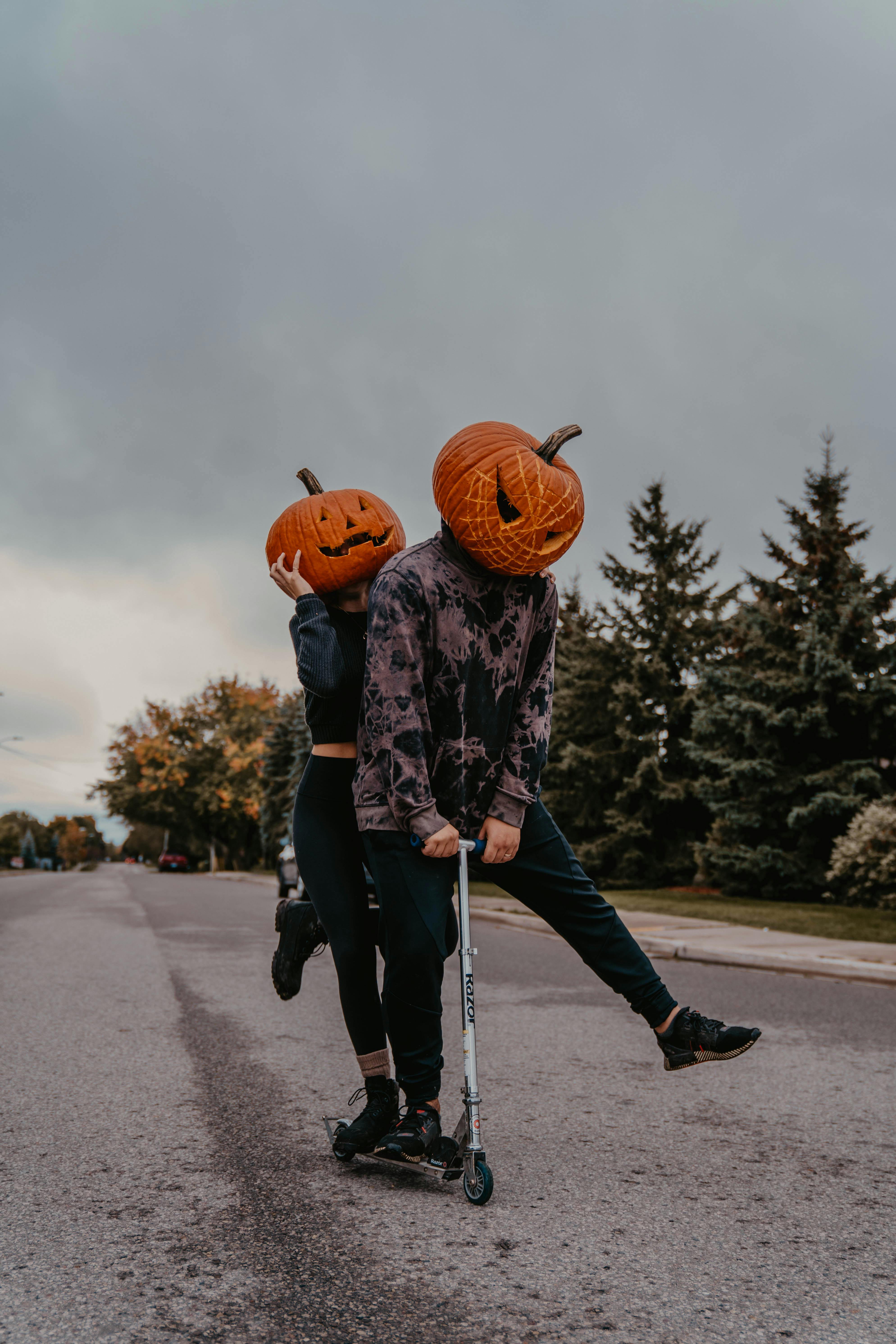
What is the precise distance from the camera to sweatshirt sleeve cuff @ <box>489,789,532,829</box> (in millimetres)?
2922

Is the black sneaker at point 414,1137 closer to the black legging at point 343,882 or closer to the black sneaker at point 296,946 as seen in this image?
the black legging at point 343,882

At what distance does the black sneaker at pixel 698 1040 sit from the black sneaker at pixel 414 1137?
A: 2.33ft

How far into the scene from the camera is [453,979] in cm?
793

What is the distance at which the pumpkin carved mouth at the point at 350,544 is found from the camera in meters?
3.07

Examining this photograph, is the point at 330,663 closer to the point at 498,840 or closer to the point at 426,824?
the point at 426,824

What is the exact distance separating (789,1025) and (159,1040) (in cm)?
370

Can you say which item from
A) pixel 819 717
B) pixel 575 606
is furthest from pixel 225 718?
pixel 819 717

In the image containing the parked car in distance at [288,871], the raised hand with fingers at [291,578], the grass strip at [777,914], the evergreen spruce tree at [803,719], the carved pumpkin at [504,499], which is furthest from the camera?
the evergreen spruce tree at [803,719]

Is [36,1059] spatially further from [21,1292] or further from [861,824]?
[861,824]

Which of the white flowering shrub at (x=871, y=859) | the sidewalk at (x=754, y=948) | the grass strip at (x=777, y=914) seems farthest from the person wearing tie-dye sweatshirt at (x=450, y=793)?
the white flowering shrub at (x=871, y=859)

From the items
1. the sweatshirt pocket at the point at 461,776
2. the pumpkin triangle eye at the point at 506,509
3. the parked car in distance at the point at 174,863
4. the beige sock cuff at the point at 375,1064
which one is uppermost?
the parked car in distance at the point at 174,863

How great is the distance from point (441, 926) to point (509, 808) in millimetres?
388

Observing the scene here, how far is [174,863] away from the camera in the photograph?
64.5 m

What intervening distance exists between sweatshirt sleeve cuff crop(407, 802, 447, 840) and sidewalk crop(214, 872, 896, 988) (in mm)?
5186
